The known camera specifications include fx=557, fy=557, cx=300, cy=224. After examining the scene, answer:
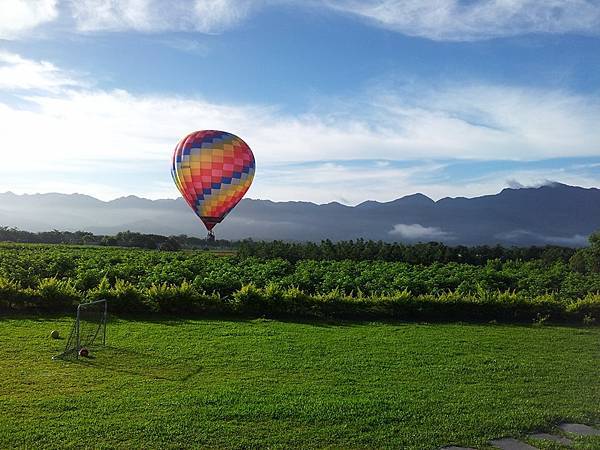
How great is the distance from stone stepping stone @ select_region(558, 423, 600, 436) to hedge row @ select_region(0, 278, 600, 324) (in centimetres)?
925

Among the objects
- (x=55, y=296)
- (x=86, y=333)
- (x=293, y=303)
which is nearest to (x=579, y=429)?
(x=86, y=333)

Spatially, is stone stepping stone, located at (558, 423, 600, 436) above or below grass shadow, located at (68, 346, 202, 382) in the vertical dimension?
above

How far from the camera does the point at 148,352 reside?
10.1 m

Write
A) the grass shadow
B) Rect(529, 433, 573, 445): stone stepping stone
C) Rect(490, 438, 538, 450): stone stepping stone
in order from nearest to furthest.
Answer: Rect(490, 438, 538, 450): stone stepping stone → Rect(529, 433, 573, 445): stone stepping stone → the grass shadow

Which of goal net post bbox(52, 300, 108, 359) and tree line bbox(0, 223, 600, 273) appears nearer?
goal net post bbox(52, 300, 108, 359)

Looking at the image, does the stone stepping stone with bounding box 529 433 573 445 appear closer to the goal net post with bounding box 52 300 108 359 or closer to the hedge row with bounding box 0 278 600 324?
the goal net post with bounding box 52 300 108 359

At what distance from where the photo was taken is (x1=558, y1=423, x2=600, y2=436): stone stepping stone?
6.16 m

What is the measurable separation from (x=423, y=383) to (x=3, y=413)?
18.1 feet

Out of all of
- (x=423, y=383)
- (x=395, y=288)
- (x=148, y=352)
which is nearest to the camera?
(x=423, y=383)

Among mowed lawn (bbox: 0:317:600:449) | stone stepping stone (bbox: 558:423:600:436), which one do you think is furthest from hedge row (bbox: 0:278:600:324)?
stone stepping stone (bbox: 558:423:600:436)

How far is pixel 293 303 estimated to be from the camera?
1563 cm

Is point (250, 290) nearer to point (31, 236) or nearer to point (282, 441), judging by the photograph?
point (282, 441)

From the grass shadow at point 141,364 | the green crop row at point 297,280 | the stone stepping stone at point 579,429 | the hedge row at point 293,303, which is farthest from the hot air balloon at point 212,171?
the stone stepping stone at point 579,429

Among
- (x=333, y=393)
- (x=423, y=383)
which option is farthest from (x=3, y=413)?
(x=423, y=383)
